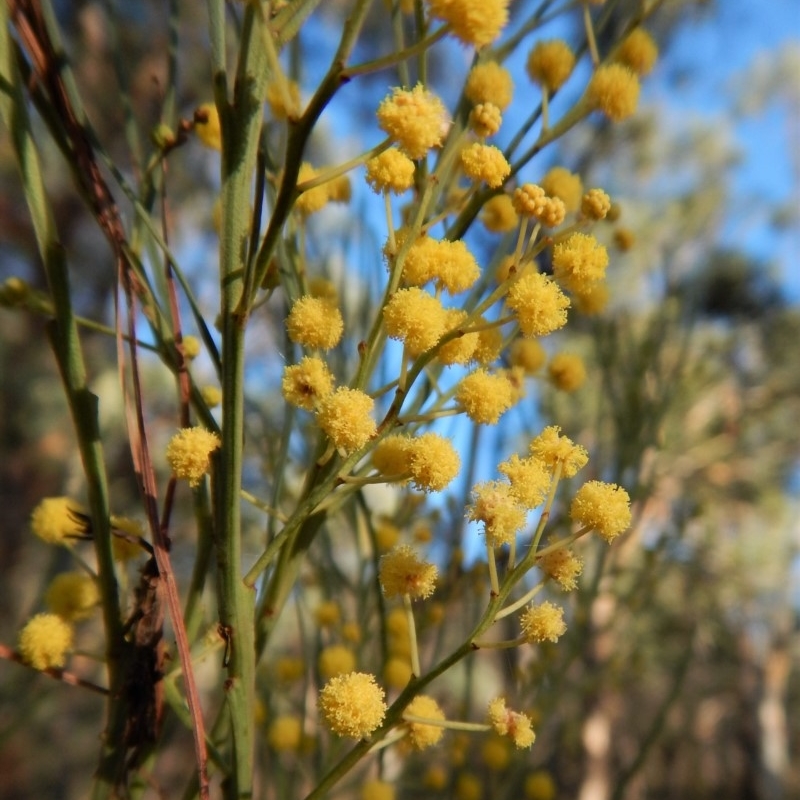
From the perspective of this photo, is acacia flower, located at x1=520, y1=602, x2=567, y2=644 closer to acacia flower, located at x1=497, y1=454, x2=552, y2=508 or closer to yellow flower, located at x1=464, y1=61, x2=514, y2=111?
acacia flower, located at x1=497, y1=454, x2=552, y2=508

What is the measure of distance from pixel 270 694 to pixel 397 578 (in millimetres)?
304

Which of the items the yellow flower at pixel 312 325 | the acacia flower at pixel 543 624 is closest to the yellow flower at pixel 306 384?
the yellow flower at pixel 312 325

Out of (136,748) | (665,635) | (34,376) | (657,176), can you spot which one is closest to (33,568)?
(34,376)

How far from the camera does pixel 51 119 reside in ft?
1.09

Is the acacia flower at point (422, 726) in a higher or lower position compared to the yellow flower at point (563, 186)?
lower

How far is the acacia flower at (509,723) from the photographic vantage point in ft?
1.03

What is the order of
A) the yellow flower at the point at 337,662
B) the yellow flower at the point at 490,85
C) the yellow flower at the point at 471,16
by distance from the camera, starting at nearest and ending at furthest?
the yellow flower at the point at 471,16
the yellow flower at the point at 490,85
the yellow flower at the point at 337,662

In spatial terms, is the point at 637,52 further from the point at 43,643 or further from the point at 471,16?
the point at 43,643

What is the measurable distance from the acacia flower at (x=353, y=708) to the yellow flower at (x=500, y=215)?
0.25m

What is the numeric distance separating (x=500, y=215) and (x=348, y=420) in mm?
195

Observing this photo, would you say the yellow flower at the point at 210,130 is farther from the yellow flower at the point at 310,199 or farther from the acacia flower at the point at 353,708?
the acacia flower at the point at 353,708

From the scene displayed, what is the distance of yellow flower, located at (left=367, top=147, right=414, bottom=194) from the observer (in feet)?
1.04

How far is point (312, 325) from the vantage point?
0.33 m

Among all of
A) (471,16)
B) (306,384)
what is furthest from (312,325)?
(471,16)
